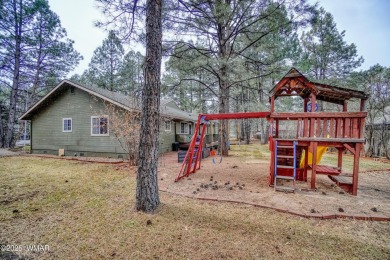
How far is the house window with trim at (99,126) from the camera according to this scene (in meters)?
10.5

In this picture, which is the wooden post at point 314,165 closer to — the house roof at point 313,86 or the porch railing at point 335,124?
the porch railing at point 335,124

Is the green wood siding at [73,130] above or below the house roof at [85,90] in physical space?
below

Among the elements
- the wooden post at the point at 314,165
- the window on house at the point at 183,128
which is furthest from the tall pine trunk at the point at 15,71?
the wooden post at the point at 314,165

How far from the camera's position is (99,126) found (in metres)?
10.7

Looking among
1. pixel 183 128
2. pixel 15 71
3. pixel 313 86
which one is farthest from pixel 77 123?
pixel 313 86

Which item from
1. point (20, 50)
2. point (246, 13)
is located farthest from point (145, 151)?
point (20, 50)

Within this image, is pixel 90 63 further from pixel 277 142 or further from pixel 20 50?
pixel 277 142

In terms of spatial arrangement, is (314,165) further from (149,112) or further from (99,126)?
(99,126)

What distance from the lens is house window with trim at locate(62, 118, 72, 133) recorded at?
11602 millimetres

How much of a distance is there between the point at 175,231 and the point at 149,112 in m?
2.05

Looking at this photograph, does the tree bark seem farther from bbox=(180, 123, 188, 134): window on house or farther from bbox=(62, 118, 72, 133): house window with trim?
bbox=(180, 123, 188, 134): window on house

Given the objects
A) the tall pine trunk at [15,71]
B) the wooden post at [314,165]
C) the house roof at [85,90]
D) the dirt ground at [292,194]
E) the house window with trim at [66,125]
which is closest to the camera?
the dirt ground at [292,194]

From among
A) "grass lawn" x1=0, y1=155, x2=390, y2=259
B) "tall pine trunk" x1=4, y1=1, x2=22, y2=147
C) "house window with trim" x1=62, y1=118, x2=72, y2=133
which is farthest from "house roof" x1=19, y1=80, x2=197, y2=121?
"grass lawn" x1=0, y1=155, x2=390, y2=259

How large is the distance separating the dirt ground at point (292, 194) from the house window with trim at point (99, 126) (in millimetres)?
6045
